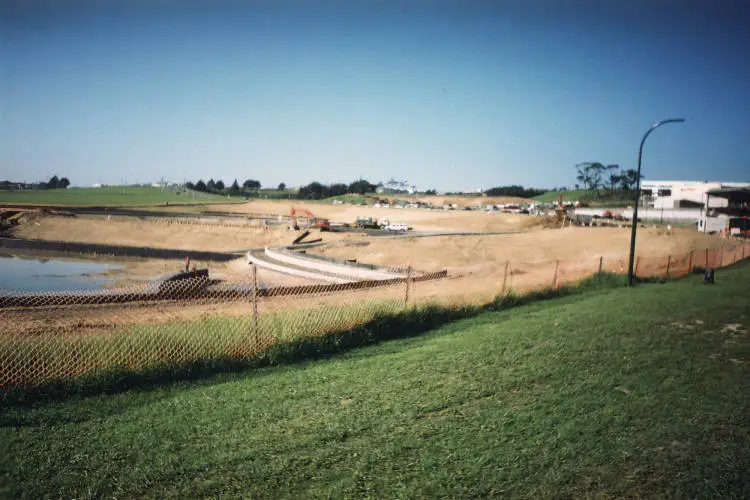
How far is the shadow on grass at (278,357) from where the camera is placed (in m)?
6.75

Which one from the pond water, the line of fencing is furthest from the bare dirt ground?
the pond water

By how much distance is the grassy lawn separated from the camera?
4.68 m

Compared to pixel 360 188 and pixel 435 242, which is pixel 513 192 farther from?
pixel 435 242

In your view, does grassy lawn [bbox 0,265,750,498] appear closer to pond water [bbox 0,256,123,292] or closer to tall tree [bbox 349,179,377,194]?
pond water [bbox 0,256,123,292]

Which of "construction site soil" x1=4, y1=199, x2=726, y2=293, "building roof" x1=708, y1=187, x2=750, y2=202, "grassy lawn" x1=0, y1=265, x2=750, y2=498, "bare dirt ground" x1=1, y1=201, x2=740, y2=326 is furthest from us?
"building roof" x1=708, y1=187, x2=750, y2=202

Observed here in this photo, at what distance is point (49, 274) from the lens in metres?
31.4

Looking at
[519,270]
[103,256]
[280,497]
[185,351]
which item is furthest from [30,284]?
[280,497]

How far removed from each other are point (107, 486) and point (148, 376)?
2.97m

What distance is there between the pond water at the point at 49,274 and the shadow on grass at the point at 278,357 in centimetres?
2082

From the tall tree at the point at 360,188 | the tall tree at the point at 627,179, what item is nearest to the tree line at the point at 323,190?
the tall tree at the point at 360,188

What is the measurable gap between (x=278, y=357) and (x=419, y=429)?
138 inches

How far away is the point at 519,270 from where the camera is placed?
2769cm

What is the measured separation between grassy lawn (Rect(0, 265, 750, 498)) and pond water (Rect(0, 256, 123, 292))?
22.4 meters

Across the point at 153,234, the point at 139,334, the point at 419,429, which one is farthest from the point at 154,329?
the point at 153,234
